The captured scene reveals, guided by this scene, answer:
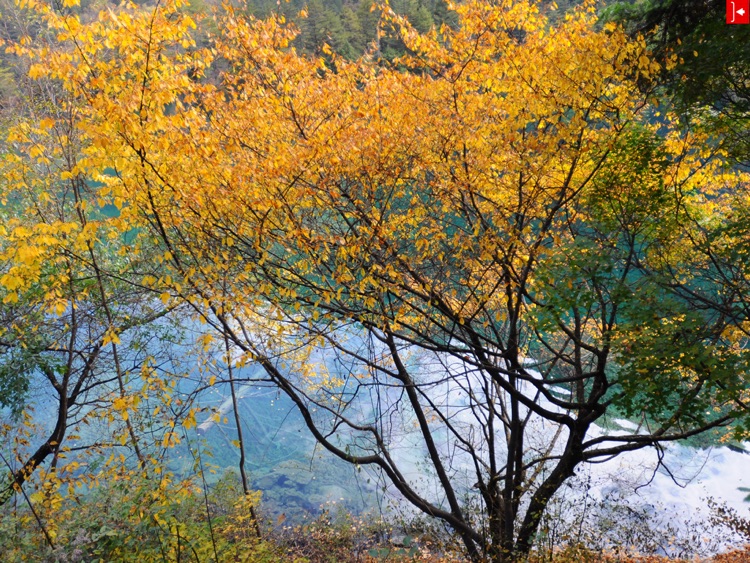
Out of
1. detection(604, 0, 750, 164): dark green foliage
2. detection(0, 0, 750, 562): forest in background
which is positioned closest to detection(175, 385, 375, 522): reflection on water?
detection(0, 0, 750, 562): forest in background

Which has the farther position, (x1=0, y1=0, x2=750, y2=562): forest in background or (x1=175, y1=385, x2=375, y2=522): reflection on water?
(x1=175, y1=385, x2=375, y2=522): reflection on water

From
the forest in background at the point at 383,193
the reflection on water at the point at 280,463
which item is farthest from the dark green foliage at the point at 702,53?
the reflection on water at the point at 280,463

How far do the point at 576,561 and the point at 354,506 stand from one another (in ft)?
22.2

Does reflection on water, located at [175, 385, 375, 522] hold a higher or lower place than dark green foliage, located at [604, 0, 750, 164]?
lower

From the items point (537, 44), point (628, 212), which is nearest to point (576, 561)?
point (628, 212)

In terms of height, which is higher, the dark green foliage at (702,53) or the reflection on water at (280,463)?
the dark green foliage at (702,53)

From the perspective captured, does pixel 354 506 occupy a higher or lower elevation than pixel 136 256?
lower

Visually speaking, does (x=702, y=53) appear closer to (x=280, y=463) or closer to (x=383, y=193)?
(x=383, y=193)

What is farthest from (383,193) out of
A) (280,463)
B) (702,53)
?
(280,463)

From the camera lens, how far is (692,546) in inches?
358

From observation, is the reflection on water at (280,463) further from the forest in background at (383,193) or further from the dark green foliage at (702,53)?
the dark green foliage at (702,53)

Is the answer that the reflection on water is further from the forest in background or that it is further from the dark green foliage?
the dark green foliage

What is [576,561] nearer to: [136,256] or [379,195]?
[379,195]

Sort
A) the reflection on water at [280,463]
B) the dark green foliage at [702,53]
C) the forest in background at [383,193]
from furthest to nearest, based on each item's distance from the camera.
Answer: the reflection on water at [280,463] → the dark green foliage at [702,53] → the forest in background at [383,193]
